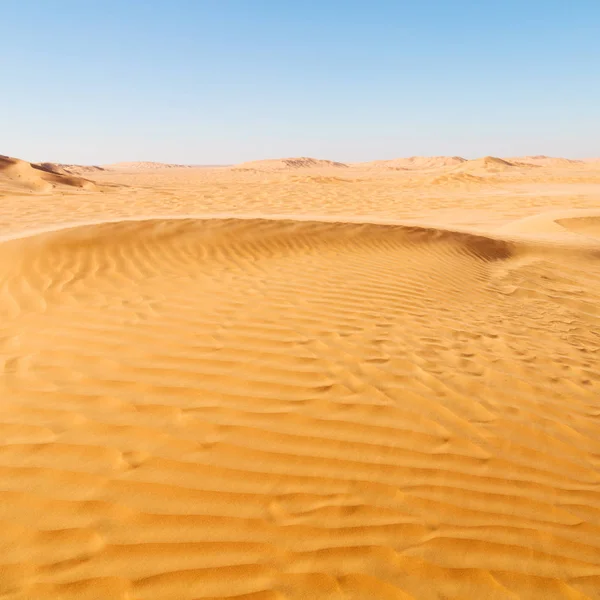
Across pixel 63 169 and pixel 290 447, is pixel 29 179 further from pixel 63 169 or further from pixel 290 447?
pixel 63 169

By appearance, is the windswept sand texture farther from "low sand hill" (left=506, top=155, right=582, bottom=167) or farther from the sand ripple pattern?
"low sand hill" (left=506, top=155, right=582, bottom=167)

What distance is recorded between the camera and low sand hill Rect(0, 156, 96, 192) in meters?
20.7

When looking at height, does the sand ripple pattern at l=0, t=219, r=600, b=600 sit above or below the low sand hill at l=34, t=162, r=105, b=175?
below

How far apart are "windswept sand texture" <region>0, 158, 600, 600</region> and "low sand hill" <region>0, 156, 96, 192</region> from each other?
1797 centimetres

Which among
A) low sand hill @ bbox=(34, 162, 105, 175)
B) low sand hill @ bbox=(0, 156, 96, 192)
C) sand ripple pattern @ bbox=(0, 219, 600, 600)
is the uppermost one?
low sand hill @ bbox=(34, 162, 105, 175)

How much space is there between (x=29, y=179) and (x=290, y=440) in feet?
78.1

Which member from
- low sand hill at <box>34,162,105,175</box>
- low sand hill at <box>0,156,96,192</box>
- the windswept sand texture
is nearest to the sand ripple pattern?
the windswept sand texture

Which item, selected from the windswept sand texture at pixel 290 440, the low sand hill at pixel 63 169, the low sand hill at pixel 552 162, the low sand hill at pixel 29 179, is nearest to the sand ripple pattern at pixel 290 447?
the windswept sand texture at pixel 290 440

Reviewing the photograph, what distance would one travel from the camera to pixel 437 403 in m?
2.84

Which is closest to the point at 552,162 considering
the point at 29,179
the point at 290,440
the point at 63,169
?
the point at 63,169

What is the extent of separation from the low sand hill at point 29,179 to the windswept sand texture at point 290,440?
1797cm

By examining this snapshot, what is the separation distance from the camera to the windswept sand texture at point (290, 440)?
5.75 ft

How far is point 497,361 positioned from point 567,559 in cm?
177

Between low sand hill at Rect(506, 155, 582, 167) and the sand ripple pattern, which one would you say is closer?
the sand ripple pattern
